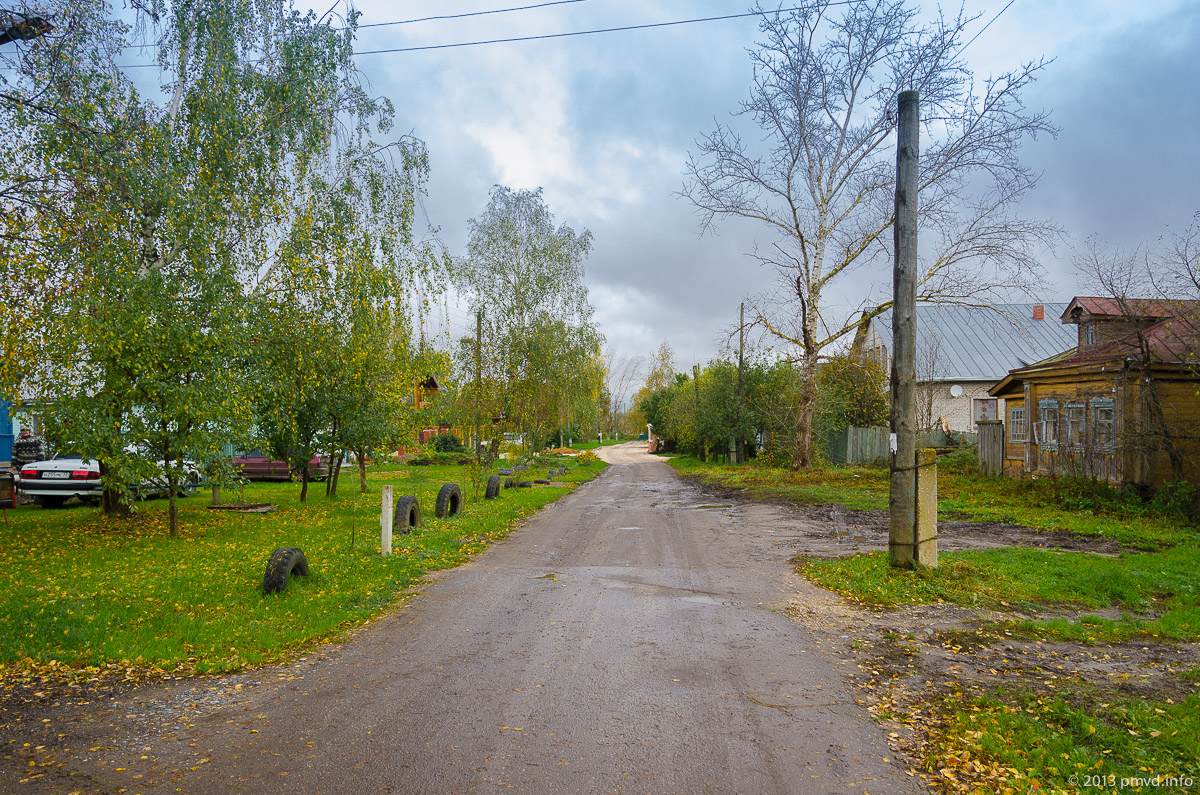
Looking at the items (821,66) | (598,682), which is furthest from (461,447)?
(598,682)

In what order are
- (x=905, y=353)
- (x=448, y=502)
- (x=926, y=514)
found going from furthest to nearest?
(x=448, y=502) < (x=905, y=353) < (x=926, y=514)

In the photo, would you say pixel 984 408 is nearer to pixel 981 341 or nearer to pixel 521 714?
pixel 981 341

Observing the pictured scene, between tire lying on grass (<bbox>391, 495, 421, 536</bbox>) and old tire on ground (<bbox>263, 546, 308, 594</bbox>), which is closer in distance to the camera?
old tire on ground (<bbox>263, 546, 308, 594</bbox>)

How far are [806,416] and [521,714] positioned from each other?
2284 cm

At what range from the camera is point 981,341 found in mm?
39438

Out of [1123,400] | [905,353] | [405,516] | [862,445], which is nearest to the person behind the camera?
[905,353]

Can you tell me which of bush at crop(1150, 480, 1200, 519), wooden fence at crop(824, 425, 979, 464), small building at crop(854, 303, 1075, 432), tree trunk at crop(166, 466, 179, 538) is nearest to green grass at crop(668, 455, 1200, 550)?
bush at crop(1150, 480, 1200, 519)

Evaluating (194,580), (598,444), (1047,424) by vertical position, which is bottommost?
(598,444)

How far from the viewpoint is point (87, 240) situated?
11.6m

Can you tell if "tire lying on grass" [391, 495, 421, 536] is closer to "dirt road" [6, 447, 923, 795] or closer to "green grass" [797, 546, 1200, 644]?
"dirt road" [6, 447, 923, 795]

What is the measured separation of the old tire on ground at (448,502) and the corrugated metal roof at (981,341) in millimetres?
28590

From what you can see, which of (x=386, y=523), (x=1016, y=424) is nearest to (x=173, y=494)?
(x=386, y=523)

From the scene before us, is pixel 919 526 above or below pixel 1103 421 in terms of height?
below

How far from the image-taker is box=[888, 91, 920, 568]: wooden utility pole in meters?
8.86
